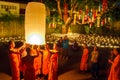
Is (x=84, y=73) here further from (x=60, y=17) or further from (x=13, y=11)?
(x=13, y=11)

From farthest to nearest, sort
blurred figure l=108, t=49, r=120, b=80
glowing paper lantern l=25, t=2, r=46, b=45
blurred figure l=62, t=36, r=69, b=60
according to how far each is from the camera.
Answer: blurred figure l=62, t=36, r=69, b=60 < blurred figure l=108, t=49, r=120, b=80 < glowing paper lantern l=25, t=2, r=46, b=45

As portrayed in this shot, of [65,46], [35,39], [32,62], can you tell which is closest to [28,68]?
[32,62]

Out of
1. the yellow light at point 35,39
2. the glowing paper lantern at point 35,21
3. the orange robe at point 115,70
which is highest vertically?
the glowing paper lantern at point 35,21

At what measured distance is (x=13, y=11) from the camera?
2767cm

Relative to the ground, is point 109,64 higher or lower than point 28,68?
lower

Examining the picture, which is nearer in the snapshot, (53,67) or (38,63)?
(53,67)

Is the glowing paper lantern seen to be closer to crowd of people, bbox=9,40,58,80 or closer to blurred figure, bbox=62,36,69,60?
crowd of people, bbox=9,40,58,80

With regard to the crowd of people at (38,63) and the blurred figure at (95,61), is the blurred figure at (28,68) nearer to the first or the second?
the crowd of people at (38,63)

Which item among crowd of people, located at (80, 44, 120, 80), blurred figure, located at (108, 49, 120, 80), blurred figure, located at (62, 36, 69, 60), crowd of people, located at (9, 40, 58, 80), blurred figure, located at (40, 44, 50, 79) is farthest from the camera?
blurred figure, located at (62, 36, 69, 60)

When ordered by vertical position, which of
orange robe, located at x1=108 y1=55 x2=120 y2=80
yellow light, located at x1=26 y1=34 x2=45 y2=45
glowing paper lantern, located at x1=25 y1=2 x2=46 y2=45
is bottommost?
orange robe, located at x1=108 y1=55 x2=120 y2=80

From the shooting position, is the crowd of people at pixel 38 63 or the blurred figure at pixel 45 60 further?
the blurred figure at pixel 45 60

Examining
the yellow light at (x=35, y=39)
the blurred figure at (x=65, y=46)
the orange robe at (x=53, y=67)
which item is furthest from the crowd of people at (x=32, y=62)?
the blurred figure at (x=65, y=46)

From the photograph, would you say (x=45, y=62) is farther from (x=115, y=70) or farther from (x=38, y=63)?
(x=115, y=70)

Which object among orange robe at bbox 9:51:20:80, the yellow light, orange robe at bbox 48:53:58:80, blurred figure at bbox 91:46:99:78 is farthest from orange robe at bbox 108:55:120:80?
orange robe at bbox 9:51:20:80
